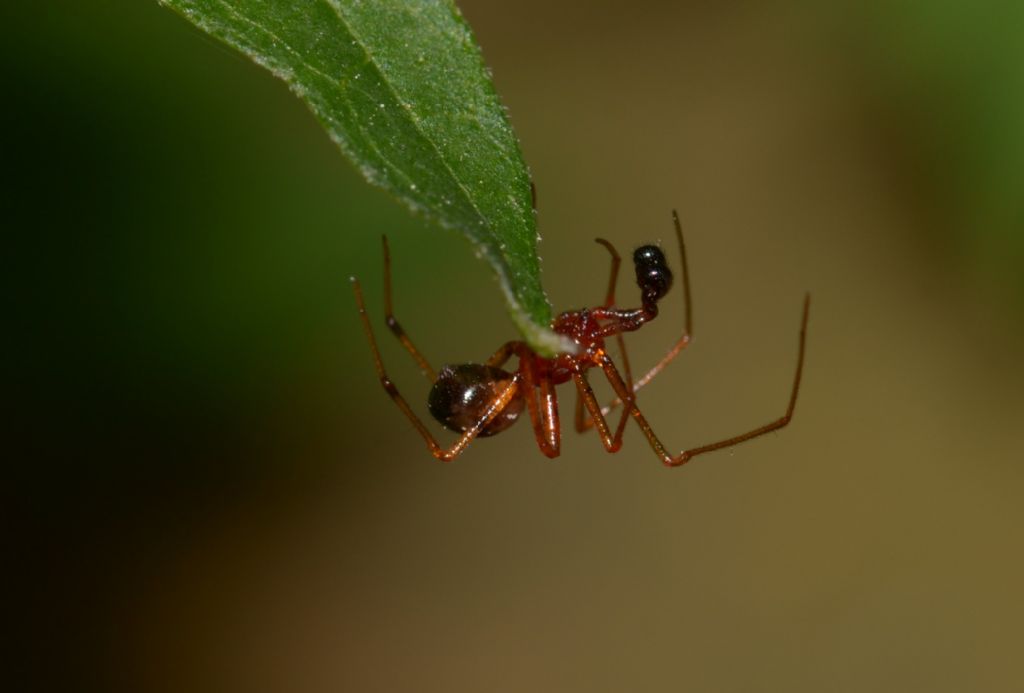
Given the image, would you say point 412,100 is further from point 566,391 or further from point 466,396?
point 566,391

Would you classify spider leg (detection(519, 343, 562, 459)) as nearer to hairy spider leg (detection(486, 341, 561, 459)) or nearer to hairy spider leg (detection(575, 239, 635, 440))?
hairy spider leg (detection(486, 341, 561, 459))

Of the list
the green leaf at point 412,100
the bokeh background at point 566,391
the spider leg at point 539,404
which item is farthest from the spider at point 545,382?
the green leaf at point 412,100

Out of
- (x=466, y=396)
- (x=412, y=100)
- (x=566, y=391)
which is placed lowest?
(x=566, y=391)

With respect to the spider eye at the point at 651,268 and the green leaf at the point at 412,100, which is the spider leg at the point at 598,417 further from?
the green leaf at the point at 412,100

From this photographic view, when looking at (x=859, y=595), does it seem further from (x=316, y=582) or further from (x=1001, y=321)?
(x=316, y=582)

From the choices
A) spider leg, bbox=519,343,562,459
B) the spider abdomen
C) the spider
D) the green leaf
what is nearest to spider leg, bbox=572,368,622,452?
the spider

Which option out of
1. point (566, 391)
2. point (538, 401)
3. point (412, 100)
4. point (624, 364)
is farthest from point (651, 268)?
point (566, 391)
